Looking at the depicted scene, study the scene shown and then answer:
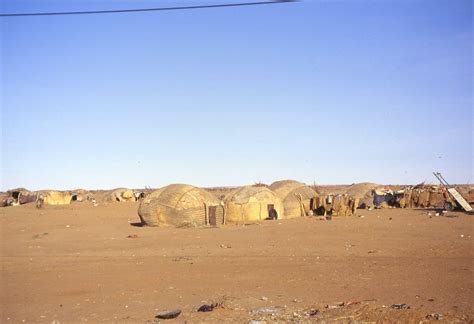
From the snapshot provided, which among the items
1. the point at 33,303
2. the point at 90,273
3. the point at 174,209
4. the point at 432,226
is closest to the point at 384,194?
the point at 432,226

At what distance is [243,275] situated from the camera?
11.9m

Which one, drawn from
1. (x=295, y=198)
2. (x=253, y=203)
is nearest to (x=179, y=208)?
(x=253, y=203)

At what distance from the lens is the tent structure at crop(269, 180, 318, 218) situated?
3180cm

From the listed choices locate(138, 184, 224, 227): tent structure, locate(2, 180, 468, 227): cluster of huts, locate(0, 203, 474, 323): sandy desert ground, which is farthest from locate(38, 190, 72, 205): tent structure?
Result: locate(0, 203, 474, 323): sandy desert ground

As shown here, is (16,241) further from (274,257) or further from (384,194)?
(384,194)

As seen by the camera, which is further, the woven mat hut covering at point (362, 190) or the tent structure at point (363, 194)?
the woven mat hut covering at point (362, 190)

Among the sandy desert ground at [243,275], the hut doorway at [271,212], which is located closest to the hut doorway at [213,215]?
the sandy desert ground at [243,275]

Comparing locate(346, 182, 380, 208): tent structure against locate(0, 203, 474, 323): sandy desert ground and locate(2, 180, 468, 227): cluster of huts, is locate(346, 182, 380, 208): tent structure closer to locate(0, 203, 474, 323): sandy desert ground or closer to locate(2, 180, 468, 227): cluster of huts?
locate(2, 180, 468, 227): cluster of huts

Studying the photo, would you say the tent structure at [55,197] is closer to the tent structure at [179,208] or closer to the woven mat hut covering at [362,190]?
the tent structure at [179,208]

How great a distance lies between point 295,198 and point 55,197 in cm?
2654

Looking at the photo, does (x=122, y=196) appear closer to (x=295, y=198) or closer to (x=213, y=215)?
(x=295, y=198)

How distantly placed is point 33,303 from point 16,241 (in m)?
11.7

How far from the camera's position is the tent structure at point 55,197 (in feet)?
156

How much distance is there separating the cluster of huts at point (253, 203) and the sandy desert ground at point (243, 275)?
3225mm
